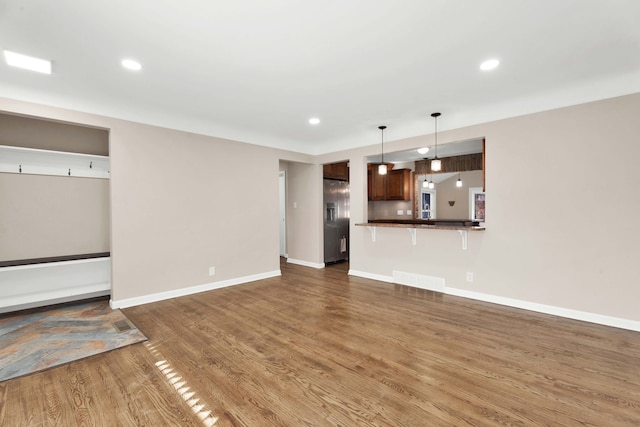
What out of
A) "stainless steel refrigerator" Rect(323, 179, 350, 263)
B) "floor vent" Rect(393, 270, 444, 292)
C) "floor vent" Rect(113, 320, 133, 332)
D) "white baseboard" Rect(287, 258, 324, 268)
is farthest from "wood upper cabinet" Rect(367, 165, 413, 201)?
"floor vent" Rect(113, 320, 133, 332)

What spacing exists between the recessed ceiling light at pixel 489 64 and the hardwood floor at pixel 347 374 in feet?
8.55

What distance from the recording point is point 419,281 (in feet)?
15.0

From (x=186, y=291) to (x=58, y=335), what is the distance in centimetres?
152

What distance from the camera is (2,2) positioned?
1851mm

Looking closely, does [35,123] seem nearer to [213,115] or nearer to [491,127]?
[213,115]

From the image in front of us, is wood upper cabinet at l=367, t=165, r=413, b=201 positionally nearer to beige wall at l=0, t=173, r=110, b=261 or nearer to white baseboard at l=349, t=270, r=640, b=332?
white baseboard at l=349, t=270, r=640, b=332

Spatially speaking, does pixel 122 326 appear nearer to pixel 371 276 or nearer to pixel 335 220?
pixel 371 276

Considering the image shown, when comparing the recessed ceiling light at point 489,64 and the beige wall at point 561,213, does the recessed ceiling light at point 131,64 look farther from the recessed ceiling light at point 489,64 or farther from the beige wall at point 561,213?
the beige wall at point 561,213

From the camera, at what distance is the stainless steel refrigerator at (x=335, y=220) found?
6.27 m

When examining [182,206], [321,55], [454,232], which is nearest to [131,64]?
[321,55]

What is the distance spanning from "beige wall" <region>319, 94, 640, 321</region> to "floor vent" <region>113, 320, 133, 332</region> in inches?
163

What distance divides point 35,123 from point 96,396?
364 cm

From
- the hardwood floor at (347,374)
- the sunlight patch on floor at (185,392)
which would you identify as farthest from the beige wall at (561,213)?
the sunlight patch on floor at (185,392)

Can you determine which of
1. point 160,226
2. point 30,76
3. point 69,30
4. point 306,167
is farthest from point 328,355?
point 306,167
